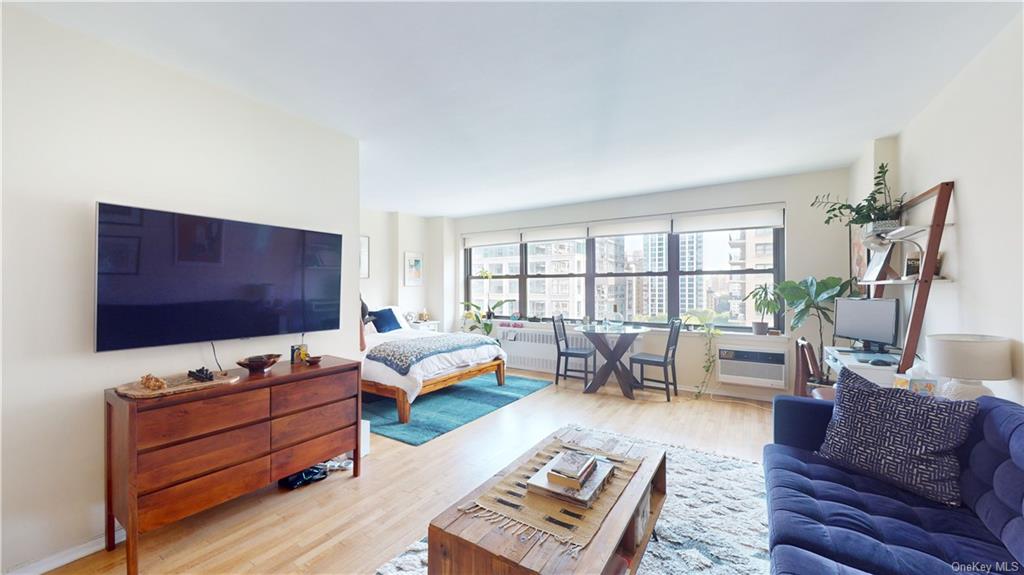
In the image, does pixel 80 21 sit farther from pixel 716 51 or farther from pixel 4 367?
pixel 716 51

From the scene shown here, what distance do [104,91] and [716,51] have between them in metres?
2.99

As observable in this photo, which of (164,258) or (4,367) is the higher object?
(164,258)

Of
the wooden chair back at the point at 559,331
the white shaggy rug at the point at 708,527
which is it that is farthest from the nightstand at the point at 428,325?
the white shaggy rug at the point at 708,527

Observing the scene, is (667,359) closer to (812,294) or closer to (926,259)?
(812,294)

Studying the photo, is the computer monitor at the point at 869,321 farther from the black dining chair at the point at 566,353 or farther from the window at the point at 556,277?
the window at the point at 556,277

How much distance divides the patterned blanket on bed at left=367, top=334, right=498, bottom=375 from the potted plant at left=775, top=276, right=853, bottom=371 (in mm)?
3203

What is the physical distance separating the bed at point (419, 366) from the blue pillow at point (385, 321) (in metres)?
0.35

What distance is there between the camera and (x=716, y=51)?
1957 mm

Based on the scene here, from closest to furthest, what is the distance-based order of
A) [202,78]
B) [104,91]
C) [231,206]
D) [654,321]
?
[104,91] < [202,78] < [231,206] < [654,321]

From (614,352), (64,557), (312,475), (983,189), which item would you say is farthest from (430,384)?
(983,189)

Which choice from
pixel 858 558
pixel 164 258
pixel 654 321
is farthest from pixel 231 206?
pixel 654 321

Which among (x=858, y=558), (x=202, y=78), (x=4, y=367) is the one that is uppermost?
(x=202, y=78)

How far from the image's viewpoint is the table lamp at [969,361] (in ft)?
5.69

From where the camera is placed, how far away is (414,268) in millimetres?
6332
